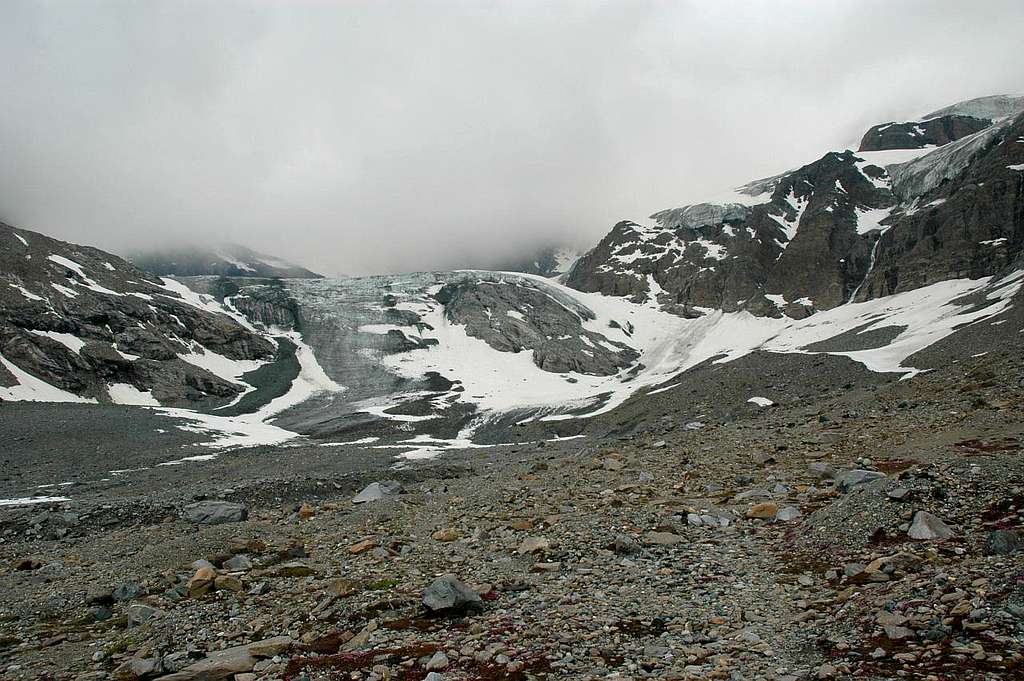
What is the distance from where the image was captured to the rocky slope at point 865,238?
4774 inches

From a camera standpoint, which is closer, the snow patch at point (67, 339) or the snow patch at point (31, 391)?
the snow patch at point (31, 391)

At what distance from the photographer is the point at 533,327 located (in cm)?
15788

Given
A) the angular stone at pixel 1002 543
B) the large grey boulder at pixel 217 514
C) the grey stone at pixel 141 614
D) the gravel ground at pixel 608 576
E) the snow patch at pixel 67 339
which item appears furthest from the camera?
the snow patch at pixel 67 339

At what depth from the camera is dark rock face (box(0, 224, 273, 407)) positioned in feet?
325

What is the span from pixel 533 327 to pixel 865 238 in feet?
313

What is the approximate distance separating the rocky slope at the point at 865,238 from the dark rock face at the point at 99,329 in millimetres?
128381

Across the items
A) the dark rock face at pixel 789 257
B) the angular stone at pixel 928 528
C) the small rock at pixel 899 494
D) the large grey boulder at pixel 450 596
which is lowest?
the large grey boulder at pixel 450 596

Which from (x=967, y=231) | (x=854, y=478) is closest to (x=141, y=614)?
(x=854, y=478)

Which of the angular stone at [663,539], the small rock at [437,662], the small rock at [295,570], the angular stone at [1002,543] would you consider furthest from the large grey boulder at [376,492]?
the angular stone at [1002,543]

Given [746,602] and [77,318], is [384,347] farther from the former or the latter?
[746,602]

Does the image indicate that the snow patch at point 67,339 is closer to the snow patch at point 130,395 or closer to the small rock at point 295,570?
the snow patch at point 130,395

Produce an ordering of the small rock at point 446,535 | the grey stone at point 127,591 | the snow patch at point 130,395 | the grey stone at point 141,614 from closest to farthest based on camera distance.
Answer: the grey stone at point 141,614, the grey stone at point 127,591, the small rock at point 446,535, the snow patch at point 130,395

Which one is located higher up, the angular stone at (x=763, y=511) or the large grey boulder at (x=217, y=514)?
the angular stone at (x=763, y=511)

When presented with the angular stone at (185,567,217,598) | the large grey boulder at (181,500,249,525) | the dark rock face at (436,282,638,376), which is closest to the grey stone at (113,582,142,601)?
the angular stone at (185,567,217,598)
